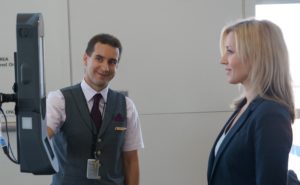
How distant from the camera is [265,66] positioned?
1.26 metres

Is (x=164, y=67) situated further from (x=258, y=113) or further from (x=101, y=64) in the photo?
(x=258, y=113)

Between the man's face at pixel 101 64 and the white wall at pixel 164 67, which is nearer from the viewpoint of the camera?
the man's face at pixel 101 64

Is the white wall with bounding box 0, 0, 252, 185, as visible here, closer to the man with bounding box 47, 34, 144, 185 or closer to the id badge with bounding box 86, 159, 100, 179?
the man with bounding box 47, 34, 144, 185

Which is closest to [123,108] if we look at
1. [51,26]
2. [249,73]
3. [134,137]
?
[134,137]

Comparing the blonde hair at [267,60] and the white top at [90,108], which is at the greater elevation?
the blonde hair at [267,60]

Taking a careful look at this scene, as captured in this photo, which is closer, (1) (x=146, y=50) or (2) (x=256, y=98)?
(2) (x=256, y=98)

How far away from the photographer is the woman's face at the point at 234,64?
1.34 meters

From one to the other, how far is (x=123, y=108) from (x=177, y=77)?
101 cm

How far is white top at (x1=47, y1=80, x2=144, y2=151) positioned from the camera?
1.69m

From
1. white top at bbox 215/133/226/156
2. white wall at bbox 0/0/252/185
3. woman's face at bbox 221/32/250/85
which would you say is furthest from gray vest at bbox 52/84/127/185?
white wall at bbox 0/0/252/185

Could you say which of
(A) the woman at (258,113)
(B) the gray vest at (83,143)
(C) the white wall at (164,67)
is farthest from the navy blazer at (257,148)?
(C) the white wall at (164,67)

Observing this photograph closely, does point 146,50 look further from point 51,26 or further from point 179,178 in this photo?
point 179,178

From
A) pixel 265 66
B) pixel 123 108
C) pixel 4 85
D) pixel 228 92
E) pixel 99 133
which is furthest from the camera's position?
pixel 228 92

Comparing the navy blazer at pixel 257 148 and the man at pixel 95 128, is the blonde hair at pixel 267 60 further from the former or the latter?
the man at pixel 95 128
